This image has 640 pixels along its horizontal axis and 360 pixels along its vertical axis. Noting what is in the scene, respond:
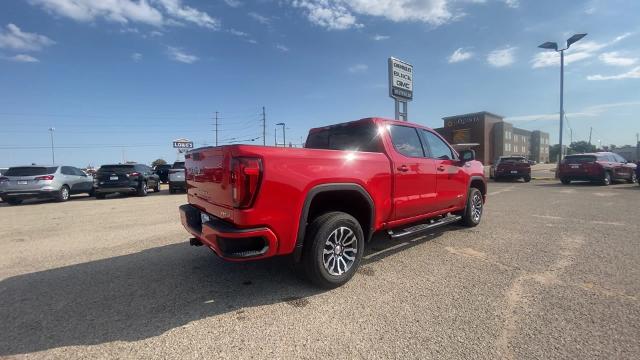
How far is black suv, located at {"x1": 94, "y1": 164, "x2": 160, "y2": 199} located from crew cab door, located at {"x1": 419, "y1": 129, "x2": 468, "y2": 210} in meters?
12.4

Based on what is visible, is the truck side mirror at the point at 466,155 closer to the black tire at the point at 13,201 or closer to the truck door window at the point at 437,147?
the truck door window at the point at 437,147

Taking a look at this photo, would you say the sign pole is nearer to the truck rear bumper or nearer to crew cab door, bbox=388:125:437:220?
crew cab door, bbox=388:125:437:220

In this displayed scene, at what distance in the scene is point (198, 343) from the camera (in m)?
2.51

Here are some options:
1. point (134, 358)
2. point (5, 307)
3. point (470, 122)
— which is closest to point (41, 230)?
point (5, 307)

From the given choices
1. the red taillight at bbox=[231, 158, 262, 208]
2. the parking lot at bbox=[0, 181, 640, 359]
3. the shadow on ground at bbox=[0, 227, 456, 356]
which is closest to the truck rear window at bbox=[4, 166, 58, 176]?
the parking lot at bbox=[0, 181, 640, 359]

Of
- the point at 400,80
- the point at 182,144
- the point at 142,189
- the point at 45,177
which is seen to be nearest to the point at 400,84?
the point at 400,80

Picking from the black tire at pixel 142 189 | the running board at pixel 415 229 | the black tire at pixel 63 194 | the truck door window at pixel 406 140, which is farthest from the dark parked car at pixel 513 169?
the black tire at pixel 63 194

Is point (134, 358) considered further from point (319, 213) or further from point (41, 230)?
point (41, 230)

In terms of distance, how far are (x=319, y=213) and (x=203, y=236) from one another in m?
1.24

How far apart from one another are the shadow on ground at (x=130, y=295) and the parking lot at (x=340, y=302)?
0.6 inches

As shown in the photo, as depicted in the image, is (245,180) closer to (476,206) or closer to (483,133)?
(476,206)

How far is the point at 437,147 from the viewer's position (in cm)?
533

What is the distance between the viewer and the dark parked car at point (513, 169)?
18078 millimetres

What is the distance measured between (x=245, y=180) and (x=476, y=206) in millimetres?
5092
